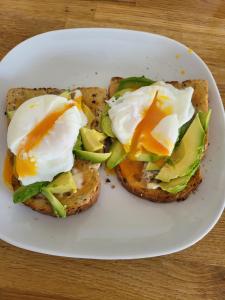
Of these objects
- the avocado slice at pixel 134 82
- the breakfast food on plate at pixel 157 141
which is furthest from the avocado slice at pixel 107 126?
the avocado slice at pixel 134 82

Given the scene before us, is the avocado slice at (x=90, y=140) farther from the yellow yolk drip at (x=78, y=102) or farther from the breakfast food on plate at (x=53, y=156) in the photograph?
the yellow yolk drip at (x=78, y=102)

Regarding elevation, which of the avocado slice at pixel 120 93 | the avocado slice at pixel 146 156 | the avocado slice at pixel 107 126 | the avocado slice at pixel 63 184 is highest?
the avocado slice at pixel 120 93

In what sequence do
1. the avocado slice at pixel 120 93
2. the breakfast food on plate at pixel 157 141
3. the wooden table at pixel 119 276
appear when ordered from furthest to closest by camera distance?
the avocado slice at pixel 120 93 < the breakfast food on plate at pixel 157 141 < the wooden table at pixel 119 276

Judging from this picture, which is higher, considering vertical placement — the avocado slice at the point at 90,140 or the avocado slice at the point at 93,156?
the avocado slice at the point at 90,140

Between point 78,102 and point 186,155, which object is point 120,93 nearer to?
point 78,102

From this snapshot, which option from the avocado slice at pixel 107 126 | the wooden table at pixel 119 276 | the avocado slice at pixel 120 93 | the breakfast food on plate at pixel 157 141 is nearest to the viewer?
the wooden table at pixel 119 276

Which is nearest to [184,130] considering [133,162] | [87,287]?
[133,162]

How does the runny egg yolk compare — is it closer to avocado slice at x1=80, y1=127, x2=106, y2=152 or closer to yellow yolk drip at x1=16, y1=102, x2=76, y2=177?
avocado slice at x1=80, y1=127, x2=106, y2=152
